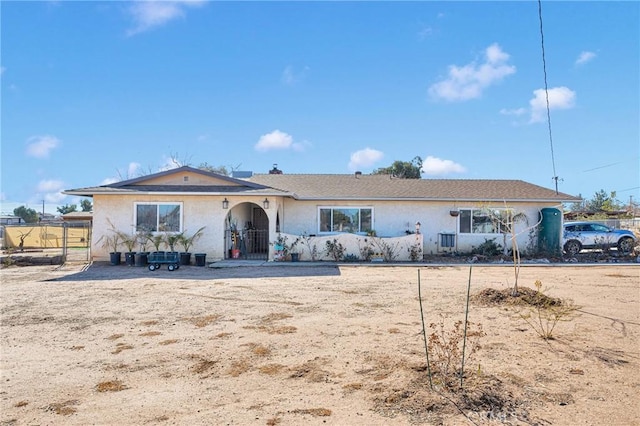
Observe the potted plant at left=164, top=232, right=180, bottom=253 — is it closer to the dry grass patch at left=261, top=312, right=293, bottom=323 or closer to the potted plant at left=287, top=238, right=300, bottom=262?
the potted plant at left=287, top=238, right=300, bottom=262

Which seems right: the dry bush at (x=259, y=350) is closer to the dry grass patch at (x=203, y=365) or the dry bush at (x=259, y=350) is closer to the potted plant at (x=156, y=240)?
the dry grass patch at (x=203, y=365)

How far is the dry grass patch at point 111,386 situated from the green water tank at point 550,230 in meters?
→ 17.8

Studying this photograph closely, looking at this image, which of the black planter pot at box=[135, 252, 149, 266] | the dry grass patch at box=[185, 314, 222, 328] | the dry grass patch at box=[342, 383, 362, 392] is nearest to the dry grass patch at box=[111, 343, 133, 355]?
the dry grass patch at box=[185, 314, 222, 328]

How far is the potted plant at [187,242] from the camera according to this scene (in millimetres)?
14984

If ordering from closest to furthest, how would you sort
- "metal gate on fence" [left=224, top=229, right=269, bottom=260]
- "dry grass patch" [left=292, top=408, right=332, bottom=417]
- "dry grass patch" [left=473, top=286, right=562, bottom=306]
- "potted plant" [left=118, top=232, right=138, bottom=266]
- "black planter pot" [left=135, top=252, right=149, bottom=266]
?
"dry grass patch" [left=292, top=408, right=332, bottom=417] → "dry grass patch" [left=473, top=286, right=562, bottom=306] → "black planter pot" [left=135, top=252, right=149, bottom=266] → "potted plant" [left=118, top=232, right=138, bottom=266] → "metal gate on fence" [left=224, top=229, right=269, bottom=260]

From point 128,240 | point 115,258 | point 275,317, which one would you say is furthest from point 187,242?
point 275,317

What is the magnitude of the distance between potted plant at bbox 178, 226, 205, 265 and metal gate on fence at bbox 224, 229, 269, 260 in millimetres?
1166

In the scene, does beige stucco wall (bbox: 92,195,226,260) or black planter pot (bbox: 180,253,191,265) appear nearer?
black planter pot (bbox: 180,253,191,265)

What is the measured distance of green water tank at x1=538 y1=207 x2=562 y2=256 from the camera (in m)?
17.4

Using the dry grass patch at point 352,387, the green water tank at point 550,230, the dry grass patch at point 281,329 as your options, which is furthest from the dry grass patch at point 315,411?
the green water tank at point 550,230

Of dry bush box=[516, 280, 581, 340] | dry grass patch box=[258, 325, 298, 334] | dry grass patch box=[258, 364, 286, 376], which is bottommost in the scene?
dry grass patch box=[258, 364, 286, 376]

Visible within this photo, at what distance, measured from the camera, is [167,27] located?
49.2 feet

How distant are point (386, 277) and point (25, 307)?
8.76m

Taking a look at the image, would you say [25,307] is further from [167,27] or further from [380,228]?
[380,228]
